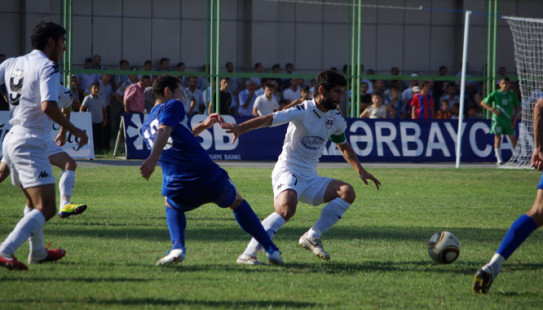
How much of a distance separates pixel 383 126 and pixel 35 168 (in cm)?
1526

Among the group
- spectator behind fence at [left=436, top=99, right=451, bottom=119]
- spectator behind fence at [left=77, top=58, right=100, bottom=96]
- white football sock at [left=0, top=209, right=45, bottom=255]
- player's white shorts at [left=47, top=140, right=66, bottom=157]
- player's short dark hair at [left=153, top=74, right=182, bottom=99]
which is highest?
spectator behind fence at [left=77, top=58, right=100, bottom=96]

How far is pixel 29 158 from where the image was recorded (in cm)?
616

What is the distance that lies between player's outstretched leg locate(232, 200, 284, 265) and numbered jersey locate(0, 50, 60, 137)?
6.02 ft

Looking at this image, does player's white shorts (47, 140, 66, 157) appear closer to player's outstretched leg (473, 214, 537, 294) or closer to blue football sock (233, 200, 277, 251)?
blue football sock (233, 200, 277, 251)

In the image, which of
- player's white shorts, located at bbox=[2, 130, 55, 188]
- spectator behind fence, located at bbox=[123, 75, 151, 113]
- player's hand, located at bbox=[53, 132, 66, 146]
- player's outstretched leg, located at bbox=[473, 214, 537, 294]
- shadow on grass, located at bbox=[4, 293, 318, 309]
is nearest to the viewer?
shadow on grass, located at bbox=[4, 293, 318, 309]

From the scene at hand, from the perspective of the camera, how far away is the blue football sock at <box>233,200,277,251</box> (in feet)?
22.3

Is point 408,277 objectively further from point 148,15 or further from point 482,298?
point 148,15

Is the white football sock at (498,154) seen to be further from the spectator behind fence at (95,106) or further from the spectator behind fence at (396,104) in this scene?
the spectator behind fence at (95,106)

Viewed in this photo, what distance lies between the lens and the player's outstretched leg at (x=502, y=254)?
231 inches

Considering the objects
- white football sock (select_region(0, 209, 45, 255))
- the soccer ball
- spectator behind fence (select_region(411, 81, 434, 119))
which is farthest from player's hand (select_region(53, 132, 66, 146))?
spectator behind fence (select_region(411, 81, 434, 119))

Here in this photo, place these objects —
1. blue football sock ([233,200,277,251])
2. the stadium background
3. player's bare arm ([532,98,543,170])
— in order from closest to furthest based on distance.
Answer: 1. player's bare arm ([532,98,543,170])
2. blue football sock ([233,200,277,251])
3. the stadium background

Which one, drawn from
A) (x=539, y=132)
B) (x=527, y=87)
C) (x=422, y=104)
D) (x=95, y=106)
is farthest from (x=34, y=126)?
(x=527, y=87)

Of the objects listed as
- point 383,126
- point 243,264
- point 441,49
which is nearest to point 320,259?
point 243,264

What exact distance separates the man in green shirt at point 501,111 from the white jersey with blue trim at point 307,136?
1317 cm
